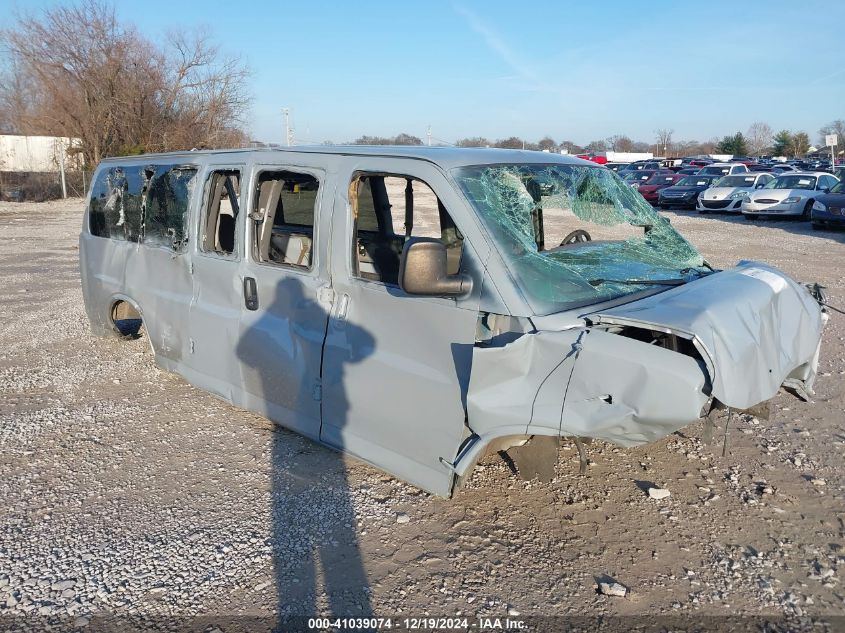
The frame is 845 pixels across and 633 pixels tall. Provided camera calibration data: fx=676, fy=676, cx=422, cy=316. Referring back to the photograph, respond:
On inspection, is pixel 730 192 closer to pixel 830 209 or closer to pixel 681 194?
pixel 681 194

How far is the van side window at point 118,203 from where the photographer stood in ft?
18.2

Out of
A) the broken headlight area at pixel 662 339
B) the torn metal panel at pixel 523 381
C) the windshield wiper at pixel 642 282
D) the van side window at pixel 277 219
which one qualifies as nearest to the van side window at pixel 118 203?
the van side window at pixel 277 219

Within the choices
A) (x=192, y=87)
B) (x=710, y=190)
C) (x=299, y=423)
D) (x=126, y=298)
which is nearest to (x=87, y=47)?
(x=192, y=87)

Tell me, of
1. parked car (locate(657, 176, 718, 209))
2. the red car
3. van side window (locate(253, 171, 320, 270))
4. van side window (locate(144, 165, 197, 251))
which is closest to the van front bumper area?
van side window (locate(253, 171, 320, 270))

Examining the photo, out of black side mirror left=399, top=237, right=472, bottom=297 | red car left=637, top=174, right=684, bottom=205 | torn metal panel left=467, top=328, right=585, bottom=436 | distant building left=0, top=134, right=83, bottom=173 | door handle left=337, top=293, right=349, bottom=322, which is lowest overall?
torn metal panel left=467, top=328, right=585, bottom=436

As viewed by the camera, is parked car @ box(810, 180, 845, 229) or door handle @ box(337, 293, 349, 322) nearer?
door handle @ box(337, 293, 349, 322)

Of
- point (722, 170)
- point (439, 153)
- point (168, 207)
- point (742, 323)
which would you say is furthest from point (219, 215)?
point (722, 170)

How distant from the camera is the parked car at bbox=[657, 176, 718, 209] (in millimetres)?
25719

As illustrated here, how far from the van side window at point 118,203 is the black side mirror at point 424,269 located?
128 inches

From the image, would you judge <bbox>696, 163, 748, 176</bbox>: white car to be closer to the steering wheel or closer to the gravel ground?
the gravel ground

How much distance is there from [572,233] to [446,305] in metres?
1.53

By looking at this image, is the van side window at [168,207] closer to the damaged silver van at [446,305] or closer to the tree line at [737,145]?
the damaged silver van at [446,305]

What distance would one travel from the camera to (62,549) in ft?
11.3

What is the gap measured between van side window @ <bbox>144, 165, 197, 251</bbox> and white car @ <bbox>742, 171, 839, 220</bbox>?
20319 mm
